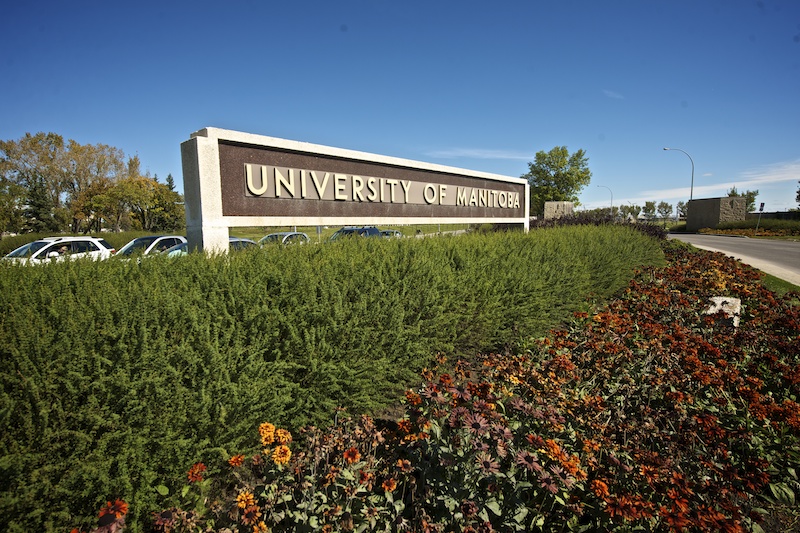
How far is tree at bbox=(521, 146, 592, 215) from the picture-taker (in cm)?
5094

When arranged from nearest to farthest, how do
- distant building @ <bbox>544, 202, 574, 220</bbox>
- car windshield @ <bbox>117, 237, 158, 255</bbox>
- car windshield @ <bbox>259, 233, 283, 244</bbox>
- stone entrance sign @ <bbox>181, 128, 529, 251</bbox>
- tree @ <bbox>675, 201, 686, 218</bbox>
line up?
car windshield @ <bbox>117, 237, 158, 255</bbox> → car windshield @ <bbox>259, 233, 283, 244</bbox> → stone entrance sign @ <bbox>181, 128, 529, 251</bbox> → distant building @ <bbox>544, 202, 574, 220</bbox> → tree @ <bbox>675, 201, 686, 218</bbox>

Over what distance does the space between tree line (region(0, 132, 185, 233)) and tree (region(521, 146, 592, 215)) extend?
44.7 m

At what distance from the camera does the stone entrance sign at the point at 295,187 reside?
400 centimetres

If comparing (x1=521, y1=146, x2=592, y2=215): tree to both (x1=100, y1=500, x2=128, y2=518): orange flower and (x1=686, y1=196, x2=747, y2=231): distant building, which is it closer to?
(x1=686, y1=196, x2=747, y2=231): distant building

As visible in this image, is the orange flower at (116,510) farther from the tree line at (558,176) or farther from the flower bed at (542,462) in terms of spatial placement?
the tree line at (558,176)

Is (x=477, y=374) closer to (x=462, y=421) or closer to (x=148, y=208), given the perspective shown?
(x=462, y=421)

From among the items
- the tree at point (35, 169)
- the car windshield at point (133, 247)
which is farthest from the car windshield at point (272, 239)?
the tree at point (35, 169)

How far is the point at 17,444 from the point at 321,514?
4.46 ft

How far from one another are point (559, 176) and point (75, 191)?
5889 centimetres

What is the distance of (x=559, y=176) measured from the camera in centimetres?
5134

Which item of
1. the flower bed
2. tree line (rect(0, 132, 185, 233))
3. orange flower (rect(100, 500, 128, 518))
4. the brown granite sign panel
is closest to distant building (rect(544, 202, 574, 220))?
the brown granite sign panel

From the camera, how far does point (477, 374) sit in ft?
14.1

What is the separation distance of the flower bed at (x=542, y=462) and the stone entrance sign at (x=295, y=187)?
7.73ft

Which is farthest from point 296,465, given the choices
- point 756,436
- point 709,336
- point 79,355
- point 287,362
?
point 709,336
